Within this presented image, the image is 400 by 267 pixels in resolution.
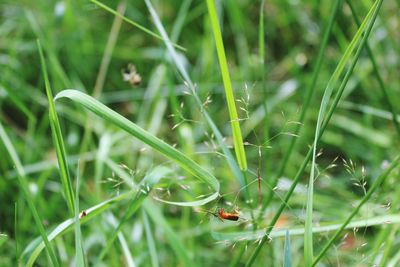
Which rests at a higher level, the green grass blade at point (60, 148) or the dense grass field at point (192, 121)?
the green grass blade at point (60, 148)

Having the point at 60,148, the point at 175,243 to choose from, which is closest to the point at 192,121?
the point at 175,243

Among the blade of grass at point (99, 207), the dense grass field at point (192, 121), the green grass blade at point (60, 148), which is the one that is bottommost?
the dense grass field at point (192, 121)

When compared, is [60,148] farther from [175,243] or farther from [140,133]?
[175,243]

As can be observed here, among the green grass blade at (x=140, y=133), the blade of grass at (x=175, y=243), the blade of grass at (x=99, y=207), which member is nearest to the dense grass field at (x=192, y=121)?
the blade of grass at (x=175, y=243)

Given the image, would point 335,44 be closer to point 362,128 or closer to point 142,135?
point 362,128

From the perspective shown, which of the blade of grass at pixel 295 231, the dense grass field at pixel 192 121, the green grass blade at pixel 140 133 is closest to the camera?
the green grass blade at pixel 140 133

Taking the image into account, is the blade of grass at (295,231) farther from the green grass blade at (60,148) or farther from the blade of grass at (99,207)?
the green grass blade at (60,148)

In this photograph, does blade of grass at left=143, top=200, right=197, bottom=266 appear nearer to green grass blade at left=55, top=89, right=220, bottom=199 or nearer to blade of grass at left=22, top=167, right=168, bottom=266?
blade of grass at left=22, top=167, right=168, bottom=266

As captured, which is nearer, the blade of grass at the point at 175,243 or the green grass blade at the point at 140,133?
the green grass blade at the point at 140,133
